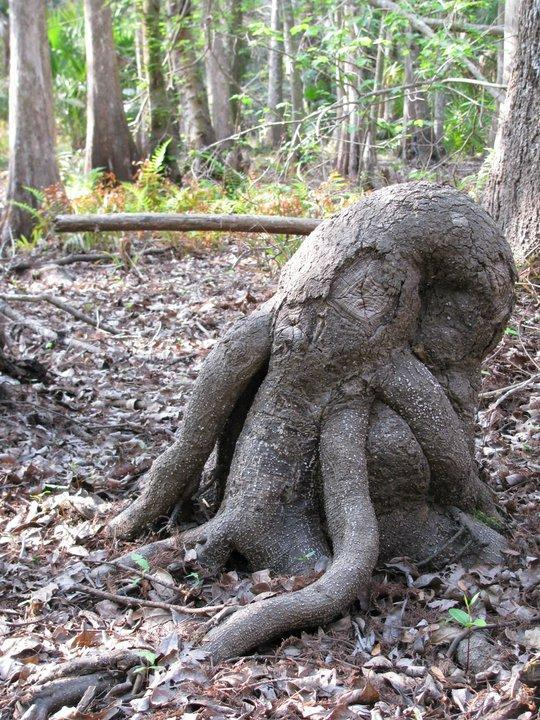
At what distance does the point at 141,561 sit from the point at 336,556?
1.00m

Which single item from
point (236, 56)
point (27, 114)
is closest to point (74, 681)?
point (27, 114)

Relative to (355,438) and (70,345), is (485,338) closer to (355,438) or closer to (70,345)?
(355,438)

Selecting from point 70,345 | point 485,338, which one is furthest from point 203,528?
point 70,345

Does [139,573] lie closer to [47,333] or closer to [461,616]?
[461,616]

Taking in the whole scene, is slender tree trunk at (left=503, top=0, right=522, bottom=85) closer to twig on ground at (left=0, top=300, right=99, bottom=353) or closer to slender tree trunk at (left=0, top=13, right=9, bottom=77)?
twig on ground at (left=0, top=300, right=99, bottom=353)

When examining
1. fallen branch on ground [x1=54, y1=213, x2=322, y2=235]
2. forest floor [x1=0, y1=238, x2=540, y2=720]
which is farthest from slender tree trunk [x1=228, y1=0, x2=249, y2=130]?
forest floor [x1=0, y1=238, x2=540, y2=720]

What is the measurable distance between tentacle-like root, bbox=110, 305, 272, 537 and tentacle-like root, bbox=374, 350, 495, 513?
2.17ft

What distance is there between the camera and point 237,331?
4059 mm

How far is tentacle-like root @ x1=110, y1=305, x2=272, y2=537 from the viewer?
159 inches

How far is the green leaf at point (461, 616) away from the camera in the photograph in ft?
11.1

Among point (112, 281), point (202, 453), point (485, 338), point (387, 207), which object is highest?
point (387, 207)

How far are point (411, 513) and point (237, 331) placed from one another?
4.30 feet

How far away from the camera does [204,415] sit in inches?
162

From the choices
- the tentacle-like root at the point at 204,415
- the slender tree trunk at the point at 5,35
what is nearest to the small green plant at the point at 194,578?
the tentacle-like root at the point at 204,415
